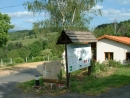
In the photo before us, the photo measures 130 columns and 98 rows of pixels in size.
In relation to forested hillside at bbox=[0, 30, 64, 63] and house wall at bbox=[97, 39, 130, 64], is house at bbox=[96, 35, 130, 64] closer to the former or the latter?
house wall at bbox=[97, 39, 130, 64]

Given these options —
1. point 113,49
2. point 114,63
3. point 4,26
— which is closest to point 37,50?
point 4,26

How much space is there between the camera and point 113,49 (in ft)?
75.9

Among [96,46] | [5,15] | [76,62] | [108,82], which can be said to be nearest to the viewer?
[108,82]

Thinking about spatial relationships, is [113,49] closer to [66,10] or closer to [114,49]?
[114,49]

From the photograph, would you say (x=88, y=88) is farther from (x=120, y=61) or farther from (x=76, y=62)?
(x=120, y=61)

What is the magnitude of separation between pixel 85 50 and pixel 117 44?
902cm

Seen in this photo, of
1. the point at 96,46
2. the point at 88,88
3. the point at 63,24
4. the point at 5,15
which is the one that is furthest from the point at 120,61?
the point at 5,15

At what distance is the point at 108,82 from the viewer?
40.4ft

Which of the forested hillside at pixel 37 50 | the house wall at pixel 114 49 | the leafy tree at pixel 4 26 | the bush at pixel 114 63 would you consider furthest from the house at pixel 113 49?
the leafy tree at pixel 4 26

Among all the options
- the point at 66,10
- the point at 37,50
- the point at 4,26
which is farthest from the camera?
the point at 37,50

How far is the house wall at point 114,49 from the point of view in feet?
73.3

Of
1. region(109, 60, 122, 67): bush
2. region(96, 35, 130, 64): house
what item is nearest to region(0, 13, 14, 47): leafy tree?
region(96, 35, 130, 64): house

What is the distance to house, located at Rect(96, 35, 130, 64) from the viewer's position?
2227cm

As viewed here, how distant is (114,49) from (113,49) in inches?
4.7
